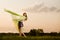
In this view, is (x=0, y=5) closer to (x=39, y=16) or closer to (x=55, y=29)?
(x=39, y=16)

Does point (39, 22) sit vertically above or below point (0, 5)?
below

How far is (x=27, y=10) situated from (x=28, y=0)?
0.14 metres

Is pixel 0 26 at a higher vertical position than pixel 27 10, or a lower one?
lower

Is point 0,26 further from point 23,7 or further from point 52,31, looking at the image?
point 52,31

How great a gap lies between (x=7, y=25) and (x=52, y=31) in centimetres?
63

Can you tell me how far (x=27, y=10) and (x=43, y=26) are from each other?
317mm

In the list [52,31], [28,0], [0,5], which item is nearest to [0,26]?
[0,5]

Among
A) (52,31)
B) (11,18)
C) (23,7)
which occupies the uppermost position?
(23,7)

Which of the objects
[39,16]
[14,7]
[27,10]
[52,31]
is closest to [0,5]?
[14,7]

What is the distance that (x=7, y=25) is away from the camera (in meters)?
2.46

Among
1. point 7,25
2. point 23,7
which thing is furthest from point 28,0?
point 7,25

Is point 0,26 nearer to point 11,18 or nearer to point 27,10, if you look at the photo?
point 11,18

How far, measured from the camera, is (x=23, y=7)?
→ 2.51 metres

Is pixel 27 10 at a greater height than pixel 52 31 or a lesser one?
greater
